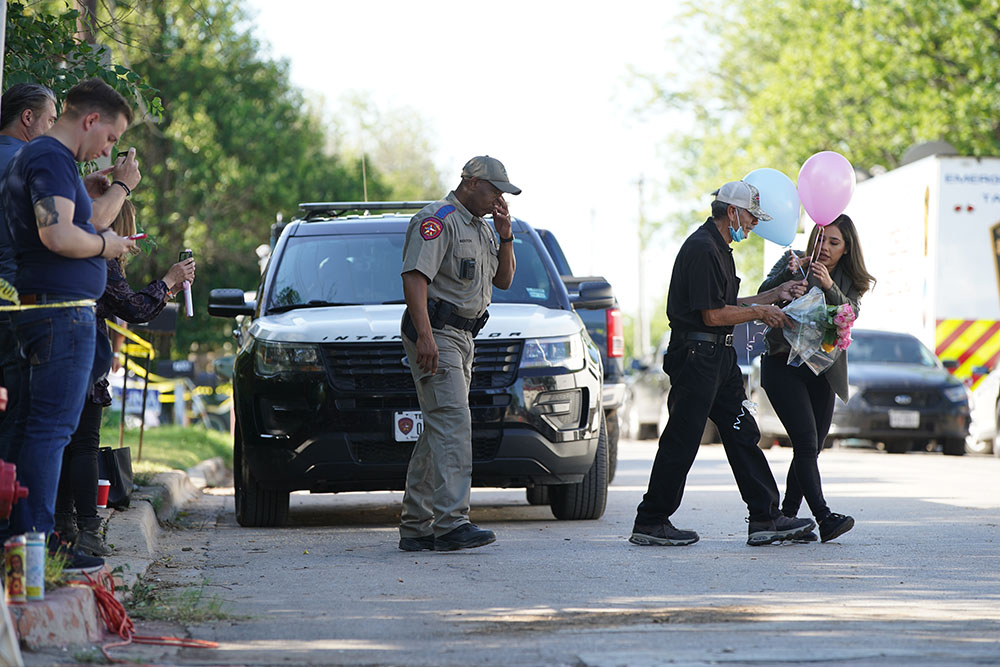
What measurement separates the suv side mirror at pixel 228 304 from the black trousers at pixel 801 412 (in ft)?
11.0

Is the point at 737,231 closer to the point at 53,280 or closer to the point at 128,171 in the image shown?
the point at 128,171

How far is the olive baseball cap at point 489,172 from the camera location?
300 inches

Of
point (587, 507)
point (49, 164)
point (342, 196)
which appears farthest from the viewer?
point (342, 196)

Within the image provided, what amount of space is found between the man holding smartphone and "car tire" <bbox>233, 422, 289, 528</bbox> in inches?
142

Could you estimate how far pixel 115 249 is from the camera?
5422mm

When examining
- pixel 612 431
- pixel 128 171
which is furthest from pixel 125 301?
pixel 612 431

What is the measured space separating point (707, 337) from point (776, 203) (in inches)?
46.2

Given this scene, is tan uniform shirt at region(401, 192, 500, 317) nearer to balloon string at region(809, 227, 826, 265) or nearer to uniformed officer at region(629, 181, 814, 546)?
uniformed officer at region(629, 181, 814, 546)

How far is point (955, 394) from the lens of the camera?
19234 millimetres

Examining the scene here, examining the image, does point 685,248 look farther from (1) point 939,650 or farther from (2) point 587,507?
(1) point 939,650

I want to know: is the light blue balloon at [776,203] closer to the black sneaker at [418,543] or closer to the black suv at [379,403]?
the black suv at [379,403]

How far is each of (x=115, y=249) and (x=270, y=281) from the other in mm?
4196

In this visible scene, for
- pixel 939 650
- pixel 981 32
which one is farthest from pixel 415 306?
pixel 981 32

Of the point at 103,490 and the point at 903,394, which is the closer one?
the point at 103,490
